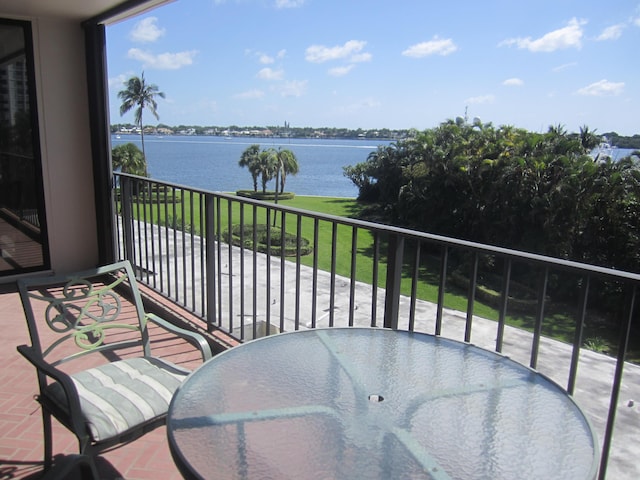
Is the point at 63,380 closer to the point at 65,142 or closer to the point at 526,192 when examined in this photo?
the point at 65,142

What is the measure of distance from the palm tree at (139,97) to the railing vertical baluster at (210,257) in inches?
2027

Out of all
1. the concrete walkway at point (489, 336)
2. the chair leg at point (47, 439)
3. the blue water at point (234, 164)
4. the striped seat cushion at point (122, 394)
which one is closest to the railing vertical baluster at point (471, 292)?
the striped seat cushion at point (122, 394)

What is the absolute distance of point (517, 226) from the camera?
28.6 metres

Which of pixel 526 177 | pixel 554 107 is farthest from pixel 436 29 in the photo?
pixel 526 177

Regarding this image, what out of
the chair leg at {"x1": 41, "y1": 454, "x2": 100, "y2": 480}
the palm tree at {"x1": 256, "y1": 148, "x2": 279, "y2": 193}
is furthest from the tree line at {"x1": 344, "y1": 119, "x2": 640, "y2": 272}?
the chair leg at {"x1": 41, "y1": 454, "x2": 100, "y2": 480}

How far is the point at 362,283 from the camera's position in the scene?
78.9ft

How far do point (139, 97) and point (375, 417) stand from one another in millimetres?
54115

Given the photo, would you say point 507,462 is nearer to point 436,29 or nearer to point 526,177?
point 526,177

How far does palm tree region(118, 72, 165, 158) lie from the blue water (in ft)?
8.95

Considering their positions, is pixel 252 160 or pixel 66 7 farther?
pixel 252 160

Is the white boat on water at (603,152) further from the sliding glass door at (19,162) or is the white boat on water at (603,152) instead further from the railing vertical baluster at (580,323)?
the railing vertical baluster at (580,323)

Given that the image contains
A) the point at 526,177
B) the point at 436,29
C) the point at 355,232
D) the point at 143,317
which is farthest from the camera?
the point at 436,29

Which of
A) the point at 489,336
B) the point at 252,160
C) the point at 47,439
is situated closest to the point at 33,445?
the point at 47,439

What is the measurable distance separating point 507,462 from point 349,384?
0.48 metres
